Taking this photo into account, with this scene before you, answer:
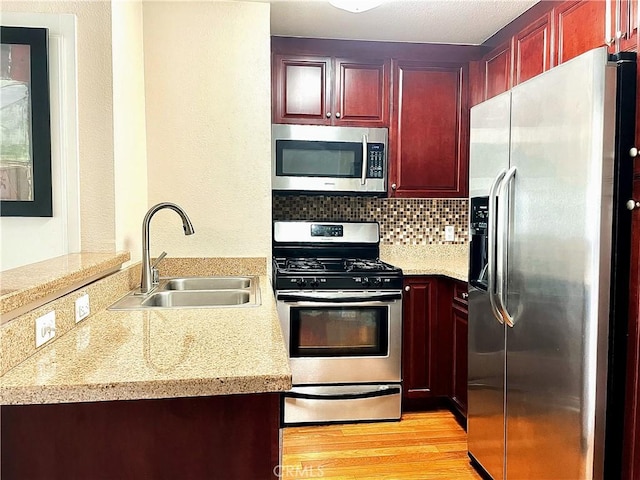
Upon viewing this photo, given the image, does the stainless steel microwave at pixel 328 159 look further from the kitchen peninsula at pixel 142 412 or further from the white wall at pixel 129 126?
the kitchen peninsula at pixel 142 412

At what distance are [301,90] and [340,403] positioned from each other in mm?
1904

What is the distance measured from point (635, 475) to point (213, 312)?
4.72 ft

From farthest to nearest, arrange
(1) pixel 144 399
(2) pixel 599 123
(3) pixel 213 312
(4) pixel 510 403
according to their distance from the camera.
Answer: (4) pixel 510 403 → (3) pixel 213 312 → (2) pixel 599 123 → (1) pixel 144 399

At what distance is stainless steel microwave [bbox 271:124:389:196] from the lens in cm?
295

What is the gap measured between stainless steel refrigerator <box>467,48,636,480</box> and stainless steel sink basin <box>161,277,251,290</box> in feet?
3.79

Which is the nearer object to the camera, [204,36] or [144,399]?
[144,399]

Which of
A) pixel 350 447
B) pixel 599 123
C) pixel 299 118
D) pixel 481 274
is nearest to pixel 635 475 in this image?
pixel 481 274

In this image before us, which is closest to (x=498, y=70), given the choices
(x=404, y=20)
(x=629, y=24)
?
(x=404, y=20)

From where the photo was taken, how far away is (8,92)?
67.9 inches

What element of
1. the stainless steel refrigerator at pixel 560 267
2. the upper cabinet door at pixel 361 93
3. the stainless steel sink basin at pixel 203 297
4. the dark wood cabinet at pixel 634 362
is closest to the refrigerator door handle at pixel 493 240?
the stainless steel refrigerator at pixel 560 267

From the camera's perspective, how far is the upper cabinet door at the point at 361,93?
10.0 ft

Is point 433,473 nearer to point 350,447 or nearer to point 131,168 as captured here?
point 350,447

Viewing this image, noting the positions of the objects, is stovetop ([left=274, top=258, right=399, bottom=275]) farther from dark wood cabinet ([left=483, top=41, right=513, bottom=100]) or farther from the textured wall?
dark wood cabinet ([left=483, top=41, right=513, bottom=100])

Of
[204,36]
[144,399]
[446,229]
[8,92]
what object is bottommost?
[144,399]
